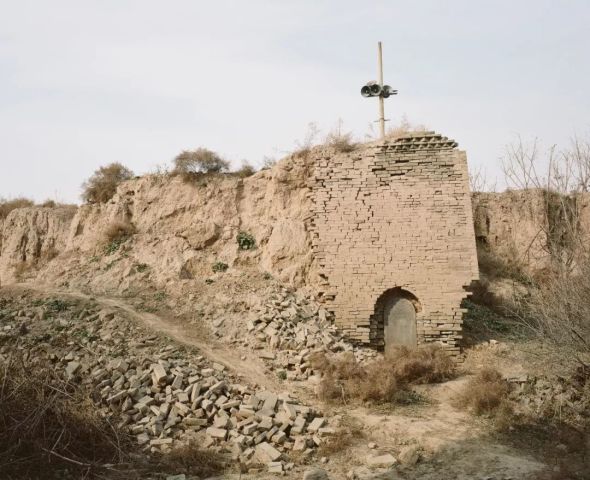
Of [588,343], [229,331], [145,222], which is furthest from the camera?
[145,222]

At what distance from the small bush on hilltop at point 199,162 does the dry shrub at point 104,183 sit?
85.1 inches

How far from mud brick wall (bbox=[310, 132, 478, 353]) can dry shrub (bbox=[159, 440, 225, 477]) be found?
4.73 metres

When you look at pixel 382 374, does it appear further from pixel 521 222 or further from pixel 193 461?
pixel 521 222

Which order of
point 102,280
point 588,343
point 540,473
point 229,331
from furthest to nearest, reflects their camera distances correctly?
1. point 102,280
2. point 229,331
3. point 588,343
4. point 540,473

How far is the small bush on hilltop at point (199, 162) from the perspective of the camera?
14.5m

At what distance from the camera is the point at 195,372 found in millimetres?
8758

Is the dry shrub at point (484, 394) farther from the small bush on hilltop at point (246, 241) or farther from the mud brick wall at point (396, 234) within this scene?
the small bush on hilltop at point (246, 241)

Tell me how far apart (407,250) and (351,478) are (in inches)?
225

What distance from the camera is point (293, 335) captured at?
34.4ft

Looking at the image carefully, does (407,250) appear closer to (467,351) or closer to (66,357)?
(467,351)

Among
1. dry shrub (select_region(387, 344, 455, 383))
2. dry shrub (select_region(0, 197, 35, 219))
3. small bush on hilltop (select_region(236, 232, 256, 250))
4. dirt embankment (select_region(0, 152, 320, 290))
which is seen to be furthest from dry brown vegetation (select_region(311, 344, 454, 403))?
dry shrub (select_region(0, 197, 35, 219))

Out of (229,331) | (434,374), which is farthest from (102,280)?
(434,374)

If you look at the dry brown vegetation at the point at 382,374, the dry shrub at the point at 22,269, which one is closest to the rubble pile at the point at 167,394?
the dry brown vegetation at the point at 382,374

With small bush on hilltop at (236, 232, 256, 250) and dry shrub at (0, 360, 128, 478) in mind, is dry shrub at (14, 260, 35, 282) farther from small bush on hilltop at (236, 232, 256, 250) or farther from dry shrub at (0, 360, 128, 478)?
dry shrub at (0, 360, 128, 478)
